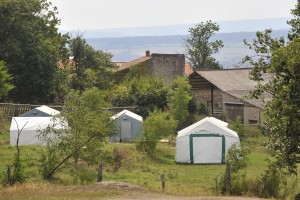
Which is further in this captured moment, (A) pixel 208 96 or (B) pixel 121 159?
(A) pixel 208 96

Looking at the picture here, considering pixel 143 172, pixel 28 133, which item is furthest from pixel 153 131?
pixel 28 133

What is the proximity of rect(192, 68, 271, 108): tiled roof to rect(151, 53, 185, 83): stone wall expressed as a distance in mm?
10199

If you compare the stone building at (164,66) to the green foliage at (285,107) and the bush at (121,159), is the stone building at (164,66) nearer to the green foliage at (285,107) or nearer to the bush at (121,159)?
the bush at (121,159)

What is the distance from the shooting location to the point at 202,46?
75.4 m

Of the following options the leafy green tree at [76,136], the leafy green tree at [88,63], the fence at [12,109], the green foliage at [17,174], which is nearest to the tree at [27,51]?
the fence at [12,109]

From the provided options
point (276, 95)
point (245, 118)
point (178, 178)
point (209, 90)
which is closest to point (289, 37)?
point (276, 95)

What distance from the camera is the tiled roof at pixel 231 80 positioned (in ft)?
164

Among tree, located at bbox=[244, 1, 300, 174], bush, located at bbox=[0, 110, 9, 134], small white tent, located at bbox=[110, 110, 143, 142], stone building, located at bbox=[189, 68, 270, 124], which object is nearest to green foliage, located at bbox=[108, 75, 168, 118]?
stone building, located at bbox=[189, 68, 270, 124]

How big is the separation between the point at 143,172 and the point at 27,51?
68.5 ft

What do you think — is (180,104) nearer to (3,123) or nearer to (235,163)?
(3,123)

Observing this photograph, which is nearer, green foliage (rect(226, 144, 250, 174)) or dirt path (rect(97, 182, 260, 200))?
dirt path (rect(97, 182, 260, 200))

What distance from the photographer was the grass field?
2255 centimetres

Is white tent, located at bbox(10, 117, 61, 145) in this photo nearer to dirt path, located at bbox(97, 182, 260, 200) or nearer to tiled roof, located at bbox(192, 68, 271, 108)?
dirt path, located at bbox(97, 182, 260, 200)

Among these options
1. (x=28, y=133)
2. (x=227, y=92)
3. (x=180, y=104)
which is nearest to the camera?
(x=28, y=133)
